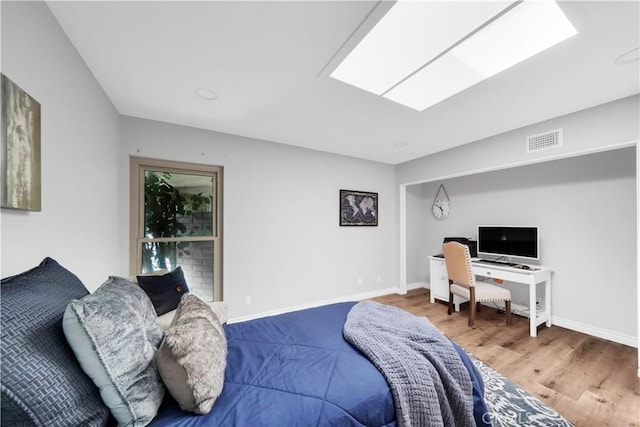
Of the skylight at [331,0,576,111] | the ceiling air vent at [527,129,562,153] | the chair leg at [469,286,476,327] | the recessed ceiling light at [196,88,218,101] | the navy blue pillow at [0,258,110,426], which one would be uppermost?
the skylight at [331,0,576,111]

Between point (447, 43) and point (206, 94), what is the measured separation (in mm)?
1885

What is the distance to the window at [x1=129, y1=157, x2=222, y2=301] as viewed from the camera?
266 cm

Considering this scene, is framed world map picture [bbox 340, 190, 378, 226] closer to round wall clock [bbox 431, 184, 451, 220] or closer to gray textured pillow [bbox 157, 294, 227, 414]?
round wall clock [bbox 431, 184, 451, 220]

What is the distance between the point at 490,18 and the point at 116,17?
2047 millimetres

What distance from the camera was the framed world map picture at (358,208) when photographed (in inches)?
156

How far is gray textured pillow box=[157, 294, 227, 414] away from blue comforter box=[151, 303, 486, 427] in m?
0.06

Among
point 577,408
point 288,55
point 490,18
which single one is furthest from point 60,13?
point 577,408

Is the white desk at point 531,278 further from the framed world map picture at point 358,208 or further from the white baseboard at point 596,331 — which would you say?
the framed world map picture at point 358,208

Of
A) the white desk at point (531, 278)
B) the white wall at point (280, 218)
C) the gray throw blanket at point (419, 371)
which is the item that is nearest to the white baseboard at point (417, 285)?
the white wall at point (280, 218)

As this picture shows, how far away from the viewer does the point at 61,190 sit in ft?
4.49

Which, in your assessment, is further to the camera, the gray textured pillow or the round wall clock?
the round wall clock

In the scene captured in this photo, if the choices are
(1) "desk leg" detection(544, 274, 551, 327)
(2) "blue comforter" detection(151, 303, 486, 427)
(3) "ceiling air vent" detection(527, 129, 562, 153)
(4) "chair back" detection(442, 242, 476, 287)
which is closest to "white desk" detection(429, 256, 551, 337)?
(1) "desk leg" detection(544, 274, 551, 327)

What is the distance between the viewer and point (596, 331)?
2.74 meters

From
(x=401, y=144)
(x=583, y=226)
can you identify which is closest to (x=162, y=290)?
(x=401, y=144)
